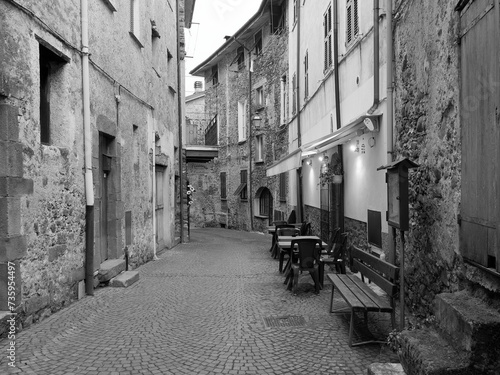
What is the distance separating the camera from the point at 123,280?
684 centimetres

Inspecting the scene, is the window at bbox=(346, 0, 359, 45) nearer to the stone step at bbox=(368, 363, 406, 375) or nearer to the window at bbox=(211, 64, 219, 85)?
the stone step at bbox=(368, 363, 406, 375)

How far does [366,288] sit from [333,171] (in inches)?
210

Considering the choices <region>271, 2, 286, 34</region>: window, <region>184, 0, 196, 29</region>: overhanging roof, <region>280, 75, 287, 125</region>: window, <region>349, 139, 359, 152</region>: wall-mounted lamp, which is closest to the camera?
<region>349, 139, 359, 152</region>: wall-mounted lamp

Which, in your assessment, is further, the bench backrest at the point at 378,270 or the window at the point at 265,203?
the window at the point at 265,203

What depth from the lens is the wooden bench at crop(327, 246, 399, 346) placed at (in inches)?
158

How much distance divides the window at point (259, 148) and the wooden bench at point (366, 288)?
587 inches

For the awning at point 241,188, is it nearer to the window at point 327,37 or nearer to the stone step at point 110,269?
the window at point 327,37

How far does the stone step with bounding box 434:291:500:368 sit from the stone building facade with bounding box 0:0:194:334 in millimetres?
3995

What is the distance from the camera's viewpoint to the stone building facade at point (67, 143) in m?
4.36

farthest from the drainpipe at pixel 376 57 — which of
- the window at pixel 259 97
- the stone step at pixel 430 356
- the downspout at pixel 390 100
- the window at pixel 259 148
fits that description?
the window at pixel 259 97

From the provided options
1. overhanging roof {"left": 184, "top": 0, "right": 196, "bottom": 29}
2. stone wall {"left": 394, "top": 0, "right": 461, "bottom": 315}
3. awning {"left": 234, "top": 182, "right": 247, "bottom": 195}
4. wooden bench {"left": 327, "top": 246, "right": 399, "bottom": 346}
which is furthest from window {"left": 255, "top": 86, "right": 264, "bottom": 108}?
wooden bench {"left": 327, "top": 246, "right": 399, "bottom": 346}

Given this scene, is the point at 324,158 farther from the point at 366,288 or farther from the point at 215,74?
the point at 215,74

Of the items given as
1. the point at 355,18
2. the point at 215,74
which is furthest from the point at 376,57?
the point at 215,74

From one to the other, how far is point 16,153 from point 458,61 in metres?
4.28
